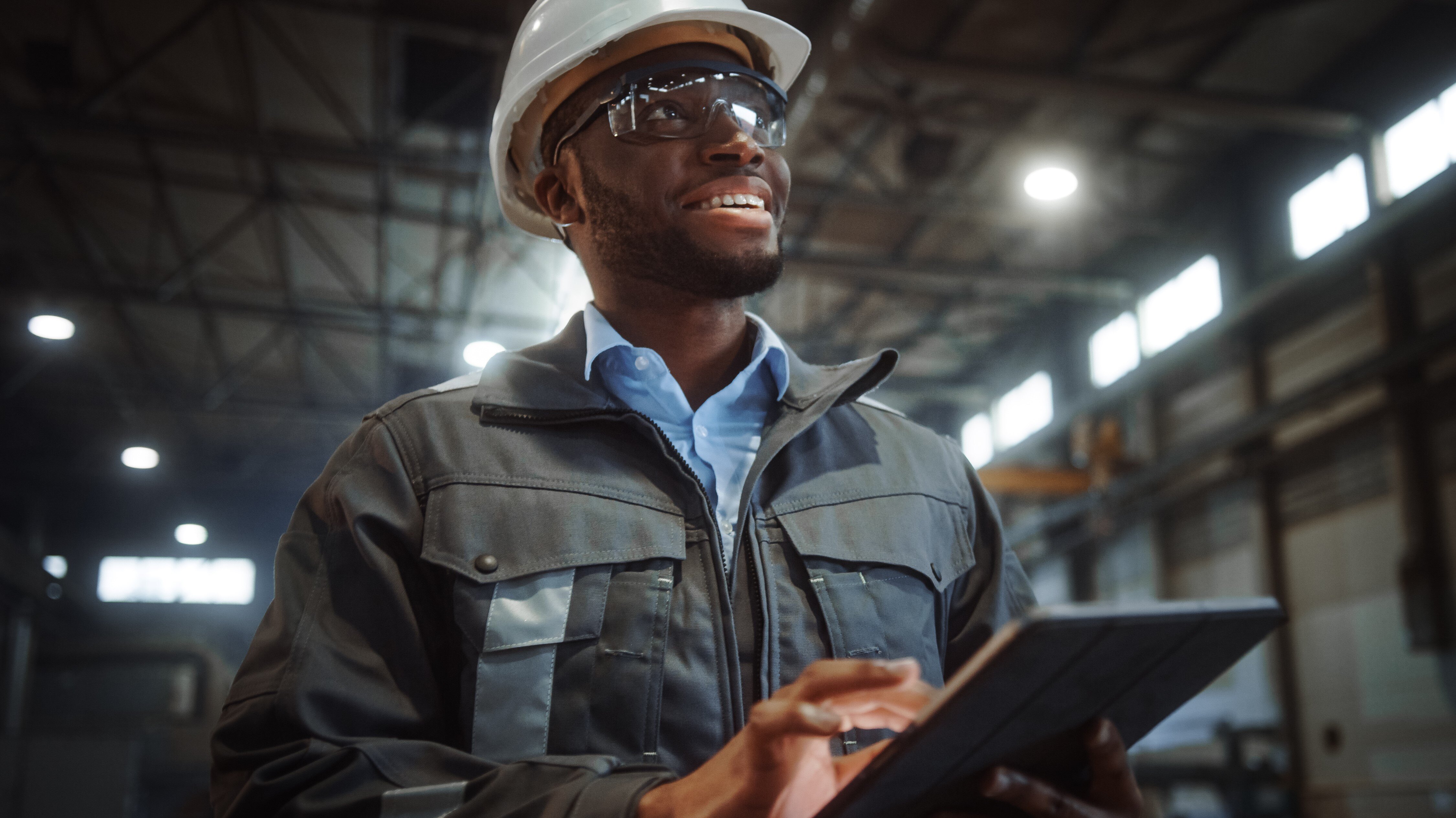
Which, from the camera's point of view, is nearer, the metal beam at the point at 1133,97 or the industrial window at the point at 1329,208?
the metal beam at the point at 1133,97

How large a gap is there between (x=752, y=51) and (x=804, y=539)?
1.17 metres

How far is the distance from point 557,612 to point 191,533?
21.3m

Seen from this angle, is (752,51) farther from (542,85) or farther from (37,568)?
(37,568)

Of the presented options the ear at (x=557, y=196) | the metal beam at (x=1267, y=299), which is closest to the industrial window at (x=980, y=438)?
the metal beam at (x=1267, y=299)

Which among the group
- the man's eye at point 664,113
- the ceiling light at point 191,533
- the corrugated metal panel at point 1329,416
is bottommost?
the man's eye at point 664,113

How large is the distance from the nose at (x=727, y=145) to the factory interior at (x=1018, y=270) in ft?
18.6

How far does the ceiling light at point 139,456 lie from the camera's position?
16391 millimetres

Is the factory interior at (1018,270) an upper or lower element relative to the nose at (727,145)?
upper

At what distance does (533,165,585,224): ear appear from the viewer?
2.30 metres

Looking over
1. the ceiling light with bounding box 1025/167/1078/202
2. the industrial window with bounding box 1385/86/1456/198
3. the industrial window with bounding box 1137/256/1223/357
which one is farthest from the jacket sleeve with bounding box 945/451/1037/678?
the industrial window with bounding box 1137/256/1223/357

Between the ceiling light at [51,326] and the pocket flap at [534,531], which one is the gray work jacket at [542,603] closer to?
the pocket flap at [534,531]

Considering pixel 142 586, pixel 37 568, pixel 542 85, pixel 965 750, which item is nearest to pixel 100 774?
pixel 37 568

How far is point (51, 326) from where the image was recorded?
36.4ft

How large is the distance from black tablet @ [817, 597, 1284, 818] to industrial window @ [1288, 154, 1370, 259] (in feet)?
33.5
